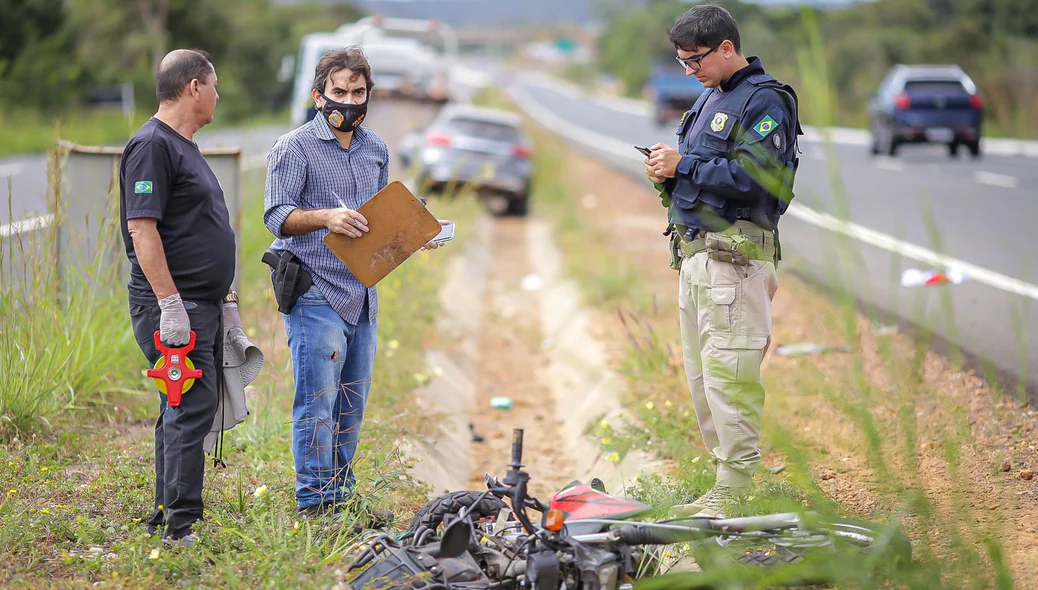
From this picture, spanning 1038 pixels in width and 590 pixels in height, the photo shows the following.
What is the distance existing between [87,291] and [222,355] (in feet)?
6.70

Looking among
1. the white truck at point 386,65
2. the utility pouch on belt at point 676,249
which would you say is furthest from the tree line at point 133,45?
the utility pouch on belt at point 676,249

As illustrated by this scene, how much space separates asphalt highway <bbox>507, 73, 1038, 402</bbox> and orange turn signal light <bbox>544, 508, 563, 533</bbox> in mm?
1084

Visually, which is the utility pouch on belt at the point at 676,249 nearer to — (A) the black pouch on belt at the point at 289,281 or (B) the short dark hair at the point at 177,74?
(A) the black pouch on belt at the point at 289,281

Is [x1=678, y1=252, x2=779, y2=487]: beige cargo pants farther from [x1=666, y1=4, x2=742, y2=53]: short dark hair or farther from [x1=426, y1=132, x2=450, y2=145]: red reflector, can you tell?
[x1=426, y1=132, x2=450, y2=145]: red reflector

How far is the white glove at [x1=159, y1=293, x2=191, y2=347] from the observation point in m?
3.75

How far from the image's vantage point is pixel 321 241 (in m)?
4.17

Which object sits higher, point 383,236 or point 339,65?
point 339,65

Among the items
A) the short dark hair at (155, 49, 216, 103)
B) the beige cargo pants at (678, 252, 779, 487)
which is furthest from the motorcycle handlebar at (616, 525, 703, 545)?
the short dark hair at (155, 49, 216, 103)

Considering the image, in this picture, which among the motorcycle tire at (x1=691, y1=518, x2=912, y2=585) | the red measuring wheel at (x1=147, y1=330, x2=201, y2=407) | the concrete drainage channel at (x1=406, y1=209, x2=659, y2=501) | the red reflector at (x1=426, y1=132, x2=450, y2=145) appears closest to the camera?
the motorcycle tire at (x1=691, y1=518, x2=912, y2=585)

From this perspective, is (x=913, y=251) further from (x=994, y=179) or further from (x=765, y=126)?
(x=994, y=179)

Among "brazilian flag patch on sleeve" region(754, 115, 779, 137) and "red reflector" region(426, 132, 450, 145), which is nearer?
"brazilian flag patch on sleeve" region(754, 115, 779, 137)

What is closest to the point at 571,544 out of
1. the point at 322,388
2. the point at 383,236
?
the point at 322,388

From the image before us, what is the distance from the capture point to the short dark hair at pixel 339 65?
4.11 m

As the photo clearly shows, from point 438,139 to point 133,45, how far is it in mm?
28692
